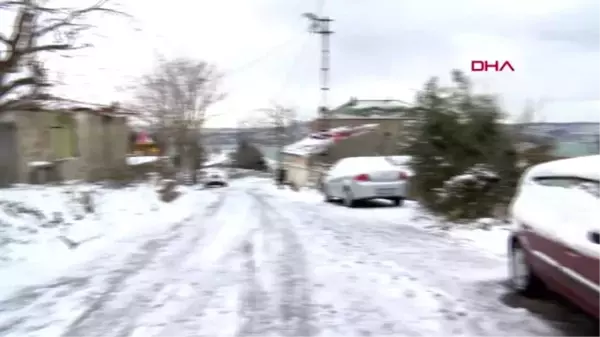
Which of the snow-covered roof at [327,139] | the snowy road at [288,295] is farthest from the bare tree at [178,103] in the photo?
the snowy road at [288,295]

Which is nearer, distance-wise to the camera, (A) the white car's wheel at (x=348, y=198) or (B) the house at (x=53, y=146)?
(A) the white car's wheel at (x=348, y=198)

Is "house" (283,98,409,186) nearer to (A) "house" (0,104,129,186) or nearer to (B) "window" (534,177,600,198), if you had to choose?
(A) "house" (0,104,129,186)

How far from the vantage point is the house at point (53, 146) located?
2123 centimetres

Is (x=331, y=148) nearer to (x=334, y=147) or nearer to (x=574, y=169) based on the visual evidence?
(x=334, y=147)

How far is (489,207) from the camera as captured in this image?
13.0m

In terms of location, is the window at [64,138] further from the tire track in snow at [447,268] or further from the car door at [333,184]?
the tire track in snow at [447,268]

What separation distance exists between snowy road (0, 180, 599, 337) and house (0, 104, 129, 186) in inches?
257

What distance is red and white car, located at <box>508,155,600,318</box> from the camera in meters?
5.10

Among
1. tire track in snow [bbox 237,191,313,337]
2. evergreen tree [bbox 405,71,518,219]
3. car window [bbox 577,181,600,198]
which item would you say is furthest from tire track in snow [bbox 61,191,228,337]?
evergreen tree [bbox 405,71,518,219]

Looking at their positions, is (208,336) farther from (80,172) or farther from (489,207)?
(80,172)

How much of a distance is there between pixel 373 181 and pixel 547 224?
1234 centimetres

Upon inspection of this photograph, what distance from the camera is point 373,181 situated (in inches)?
725

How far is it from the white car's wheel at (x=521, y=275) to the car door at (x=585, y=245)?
51.5 inches

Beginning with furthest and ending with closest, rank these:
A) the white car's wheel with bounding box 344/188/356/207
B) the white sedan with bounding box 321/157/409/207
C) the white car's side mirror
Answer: the white car's wheel with bounding box 344/188/356/207 → the white sedan with bounding box 321/157/409/207 → the white car's side mirror
